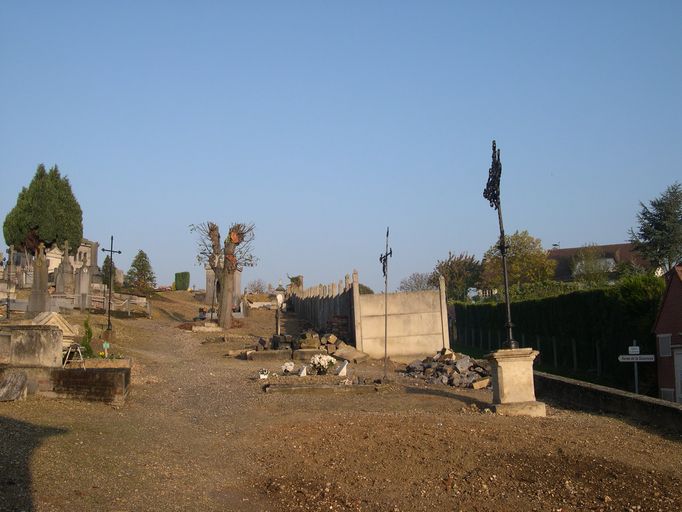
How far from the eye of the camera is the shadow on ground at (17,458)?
19.7 feet

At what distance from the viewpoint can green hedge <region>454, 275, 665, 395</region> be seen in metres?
26.8

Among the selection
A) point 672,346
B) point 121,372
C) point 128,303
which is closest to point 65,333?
point 121,372

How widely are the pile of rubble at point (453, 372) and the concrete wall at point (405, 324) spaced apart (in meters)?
4.91

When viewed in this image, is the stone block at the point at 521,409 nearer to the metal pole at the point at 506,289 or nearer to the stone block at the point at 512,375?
the stone block at the point at 512,375

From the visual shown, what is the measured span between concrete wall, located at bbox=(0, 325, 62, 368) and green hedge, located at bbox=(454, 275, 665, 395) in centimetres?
2075

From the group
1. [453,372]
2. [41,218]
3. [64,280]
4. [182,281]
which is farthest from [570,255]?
[453,372]

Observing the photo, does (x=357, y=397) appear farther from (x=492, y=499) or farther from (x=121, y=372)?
(x=492, y=499)

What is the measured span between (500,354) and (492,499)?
515 cm

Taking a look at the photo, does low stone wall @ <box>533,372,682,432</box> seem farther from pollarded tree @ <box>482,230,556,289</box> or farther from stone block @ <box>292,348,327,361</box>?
pollarded tree @ <box>482,230,556,289</box>

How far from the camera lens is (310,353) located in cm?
2367

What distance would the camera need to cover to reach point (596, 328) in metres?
30.4

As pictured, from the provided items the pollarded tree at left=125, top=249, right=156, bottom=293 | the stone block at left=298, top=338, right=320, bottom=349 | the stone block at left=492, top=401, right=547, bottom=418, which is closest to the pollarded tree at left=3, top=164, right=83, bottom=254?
the pollarded tree at left=125, top=249, right=156, bottom=293

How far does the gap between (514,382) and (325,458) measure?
4.41 m

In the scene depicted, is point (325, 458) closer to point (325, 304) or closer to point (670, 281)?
point (670, 281)
